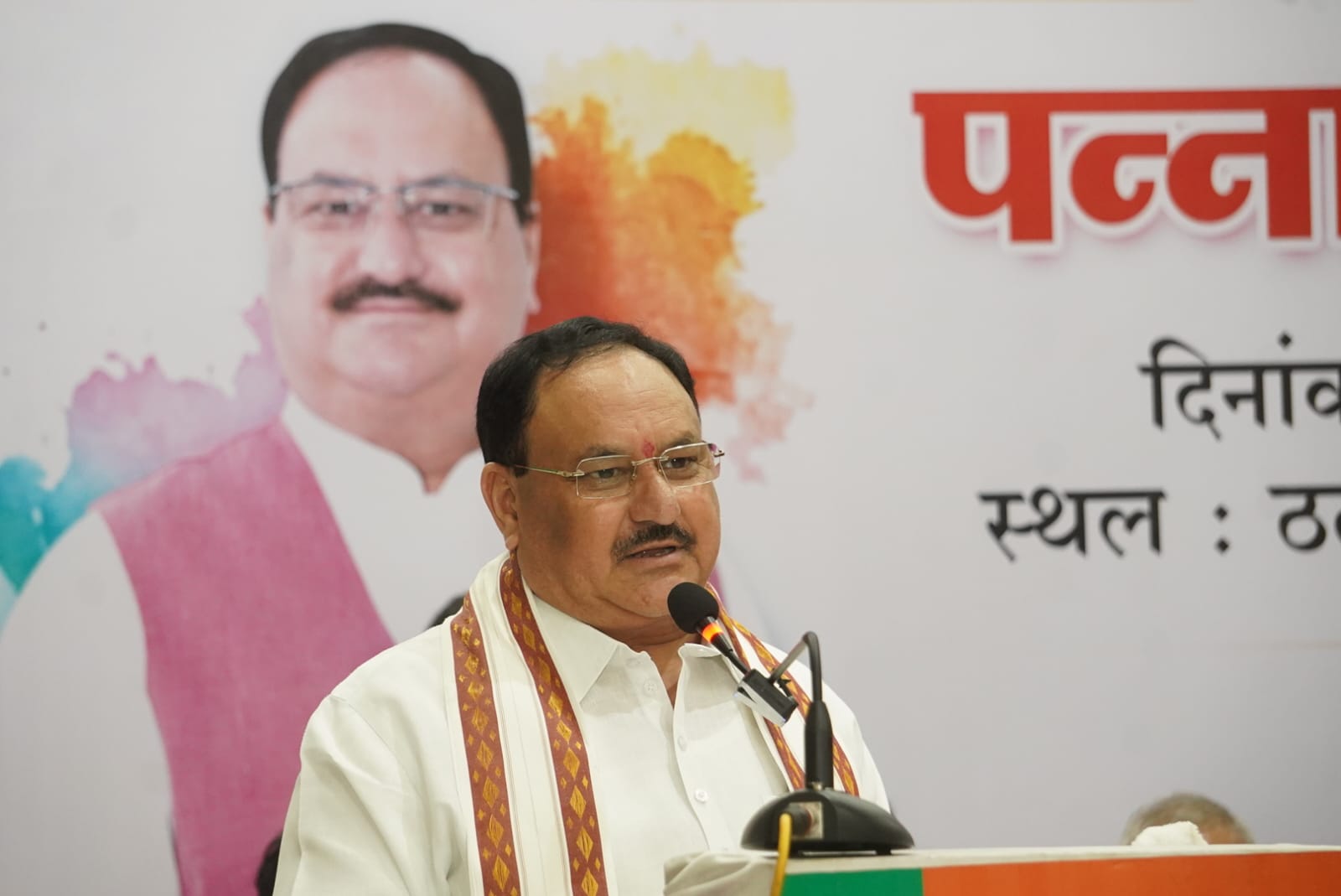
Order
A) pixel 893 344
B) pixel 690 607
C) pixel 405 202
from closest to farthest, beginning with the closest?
pixel 690 607 < pixel 405 202 < pixel 893 344

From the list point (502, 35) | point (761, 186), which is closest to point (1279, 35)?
point (761, 186)

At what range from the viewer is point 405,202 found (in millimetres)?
3719

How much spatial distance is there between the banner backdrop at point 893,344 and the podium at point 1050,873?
Answer: 7.63ft

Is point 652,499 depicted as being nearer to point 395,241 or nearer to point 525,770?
point 525,770

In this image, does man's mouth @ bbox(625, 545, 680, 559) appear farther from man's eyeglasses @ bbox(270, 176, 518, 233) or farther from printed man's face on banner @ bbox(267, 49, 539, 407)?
man's eyeglasses @ bbox(270, 176, 518, 233)

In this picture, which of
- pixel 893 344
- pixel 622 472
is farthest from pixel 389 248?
pixel 622 472

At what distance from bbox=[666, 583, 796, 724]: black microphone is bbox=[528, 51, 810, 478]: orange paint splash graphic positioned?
70.5 inches

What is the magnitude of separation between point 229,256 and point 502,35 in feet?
2.87

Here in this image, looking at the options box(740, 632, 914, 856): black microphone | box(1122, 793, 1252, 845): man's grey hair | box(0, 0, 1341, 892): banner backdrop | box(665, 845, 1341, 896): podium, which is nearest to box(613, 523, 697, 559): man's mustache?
box(740, 632, 914, 856): black microphone

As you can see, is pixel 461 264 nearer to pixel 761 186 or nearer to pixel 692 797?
pixel 761 186

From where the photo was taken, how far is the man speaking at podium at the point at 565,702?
2039mm

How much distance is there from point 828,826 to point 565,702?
0.82 m

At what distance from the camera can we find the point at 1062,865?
1.38 m

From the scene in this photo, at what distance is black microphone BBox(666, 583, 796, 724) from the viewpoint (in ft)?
5.49
